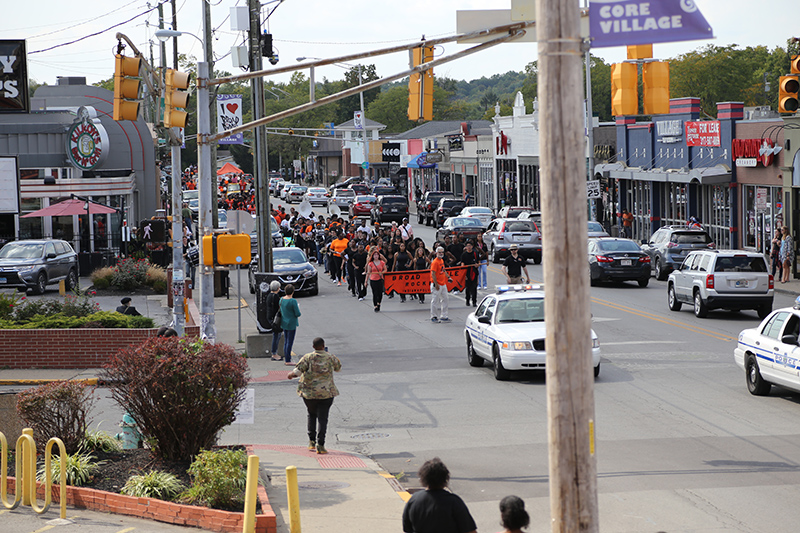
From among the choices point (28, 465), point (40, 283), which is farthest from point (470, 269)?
point (28, 465)

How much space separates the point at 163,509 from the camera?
9.44 m

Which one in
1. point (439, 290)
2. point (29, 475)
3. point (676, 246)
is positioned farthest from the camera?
point (676, 246)

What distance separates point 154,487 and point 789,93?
14448mm

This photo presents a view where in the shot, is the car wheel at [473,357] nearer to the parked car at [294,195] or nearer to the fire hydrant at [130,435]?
the fire hydrant at [130,435]

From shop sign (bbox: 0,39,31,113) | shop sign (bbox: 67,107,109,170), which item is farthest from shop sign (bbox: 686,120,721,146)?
shop sign (bbox: 0,39,31,113)

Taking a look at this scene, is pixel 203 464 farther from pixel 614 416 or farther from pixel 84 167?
pixel 84 167

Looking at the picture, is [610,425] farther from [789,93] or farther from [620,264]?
[620,264]

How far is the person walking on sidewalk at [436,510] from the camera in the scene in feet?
22.4

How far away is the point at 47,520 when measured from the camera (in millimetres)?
9492

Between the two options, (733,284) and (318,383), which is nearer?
(318,383)

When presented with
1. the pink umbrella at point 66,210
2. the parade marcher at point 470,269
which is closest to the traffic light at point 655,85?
the parade marcher at point 470,269

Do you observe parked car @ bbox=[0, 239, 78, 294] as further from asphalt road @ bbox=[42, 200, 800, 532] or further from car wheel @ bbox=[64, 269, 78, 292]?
asphalt road @ bbox=[42, 200, 800, 532]

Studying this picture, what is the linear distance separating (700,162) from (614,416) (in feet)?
104

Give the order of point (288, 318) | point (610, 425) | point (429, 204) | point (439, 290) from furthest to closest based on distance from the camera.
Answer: point (429, 204)
point (439, 290)
point (288, 318)
point (610, 425)
